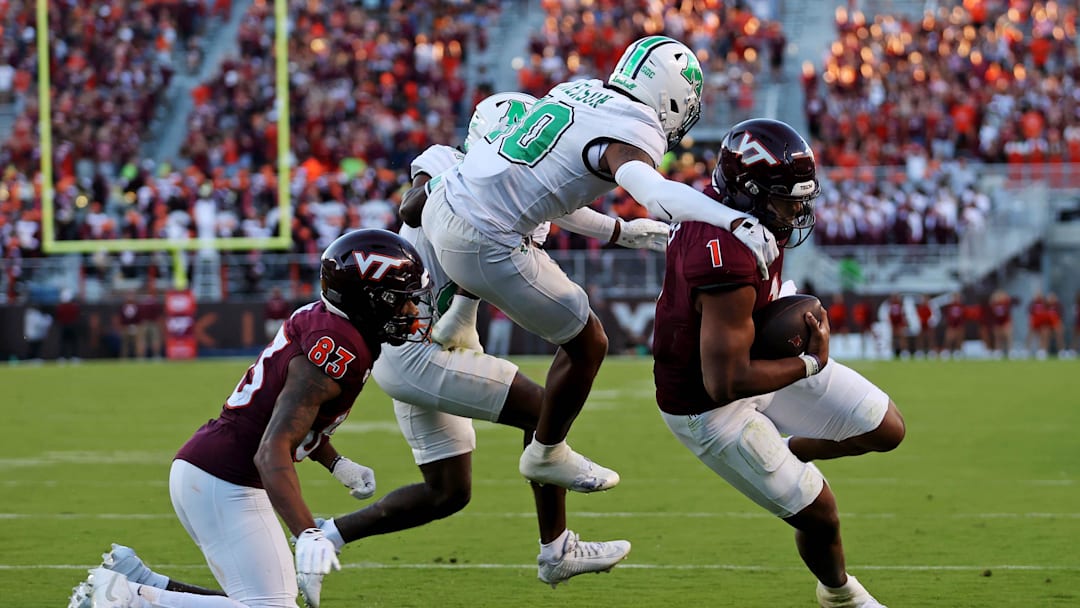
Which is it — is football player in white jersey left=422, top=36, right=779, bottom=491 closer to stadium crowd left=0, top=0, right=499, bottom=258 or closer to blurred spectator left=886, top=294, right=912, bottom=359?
stadium crowd left=0, top=0, right=499, bottom=258

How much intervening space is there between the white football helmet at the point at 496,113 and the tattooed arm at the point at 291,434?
1705 mm

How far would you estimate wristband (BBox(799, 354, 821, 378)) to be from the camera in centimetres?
524

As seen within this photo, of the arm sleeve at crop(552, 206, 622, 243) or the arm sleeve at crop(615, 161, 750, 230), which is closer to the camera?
the arm sleeve at crop(615, 161, 750, 230)

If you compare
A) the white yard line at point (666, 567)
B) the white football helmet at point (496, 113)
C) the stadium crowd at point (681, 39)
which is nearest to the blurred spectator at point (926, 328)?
the stadium crowd at point (681, 39)

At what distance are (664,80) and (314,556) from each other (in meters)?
2.35

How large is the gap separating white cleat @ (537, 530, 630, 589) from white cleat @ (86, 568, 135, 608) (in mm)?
1942

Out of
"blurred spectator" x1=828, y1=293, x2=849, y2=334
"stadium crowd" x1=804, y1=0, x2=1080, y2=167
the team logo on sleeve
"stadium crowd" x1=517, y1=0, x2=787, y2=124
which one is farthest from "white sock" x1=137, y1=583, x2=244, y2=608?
"stadium crowd" x1=517, y1=0, x2=787, y2=124

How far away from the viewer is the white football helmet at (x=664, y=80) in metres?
5.70

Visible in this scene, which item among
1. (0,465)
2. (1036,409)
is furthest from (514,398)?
(1036,409)

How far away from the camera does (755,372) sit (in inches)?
203

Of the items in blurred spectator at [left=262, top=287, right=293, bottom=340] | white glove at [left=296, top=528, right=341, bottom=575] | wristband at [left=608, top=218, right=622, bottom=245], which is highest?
wristband at [left=608, top=218, right=622, bottom=245]

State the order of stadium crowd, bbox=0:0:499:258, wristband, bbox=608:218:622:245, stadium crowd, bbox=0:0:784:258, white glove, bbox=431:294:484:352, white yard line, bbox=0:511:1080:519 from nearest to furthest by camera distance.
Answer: white glove, bbox=431:294:484:352, wristband, bbox=608:218:622:245, white yard line, bbox=0:511:1080:519, stadium crowd, bbox=0:0:499:258, stadium crowd, bbox=0:0:784:258

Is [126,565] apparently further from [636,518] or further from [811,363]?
[636,518]

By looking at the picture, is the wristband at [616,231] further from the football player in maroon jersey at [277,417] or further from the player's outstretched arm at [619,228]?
the football player in maroon jersey at [277,417]
